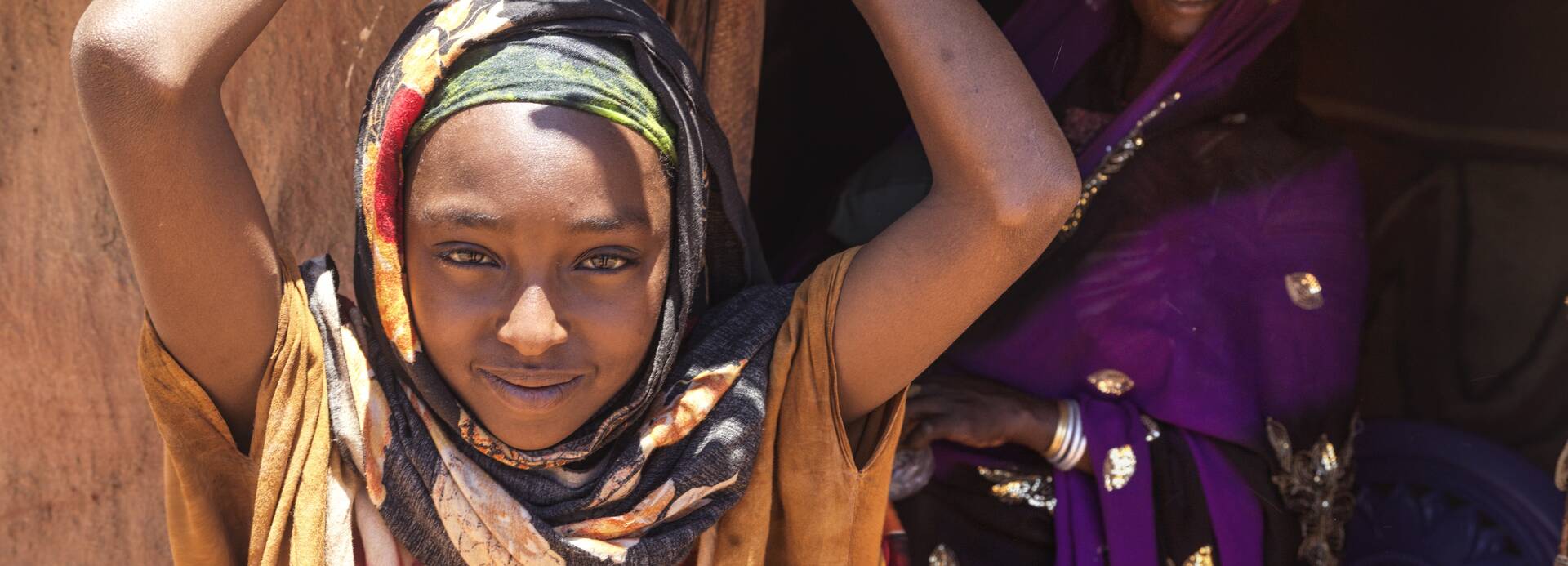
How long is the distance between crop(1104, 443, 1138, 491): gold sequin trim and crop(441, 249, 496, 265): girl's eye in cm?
118

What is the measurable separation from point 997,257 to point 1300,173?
1.08m

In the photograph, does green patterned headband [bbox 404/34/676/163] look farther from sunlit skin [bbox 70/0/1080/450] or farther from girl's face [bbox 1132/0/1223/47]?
girl's face [bbox 1132/0/1223/47]

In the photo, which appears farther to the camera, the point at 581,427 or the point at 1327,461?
the point at 1327,461

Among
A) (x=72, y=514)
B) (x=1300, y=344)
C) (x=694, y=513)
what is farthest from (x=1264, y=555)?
(x=72, y=514)

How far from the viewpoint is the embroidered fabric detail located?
251 cm

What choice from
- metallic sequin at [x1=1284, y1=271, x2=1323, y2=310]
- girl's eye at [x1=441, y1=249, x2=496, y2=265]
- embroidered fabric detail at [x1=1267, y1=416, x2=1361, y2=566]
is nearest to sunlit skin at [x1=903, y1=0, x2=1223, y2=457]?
embroidered fabric detail at [x1=1267, y1=416, x2=1361, y2=566]

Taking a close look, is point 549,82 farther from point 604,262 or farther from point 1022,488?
point 1022,488

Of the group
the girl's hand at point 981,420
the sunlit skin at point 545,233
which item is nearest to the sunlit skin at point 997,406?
the girl's hand at point 981,420

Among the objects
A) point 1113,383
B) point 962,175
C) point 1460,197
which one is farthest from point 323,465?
point 1460,197

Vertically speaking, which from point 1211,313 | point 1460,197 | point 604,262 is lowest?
point 1460,197

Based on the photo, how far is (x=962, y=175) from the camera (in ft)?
5.77

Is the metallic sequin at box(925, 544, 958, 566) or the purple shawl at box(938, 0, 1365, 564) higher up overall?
the purple shawl at box(938, 0, 1365, 564)

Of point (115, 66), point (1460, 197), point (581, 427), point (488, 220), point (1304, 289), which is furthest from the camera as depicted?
point (1460, 197)

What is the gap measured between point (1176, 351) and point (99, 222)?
1877mm
